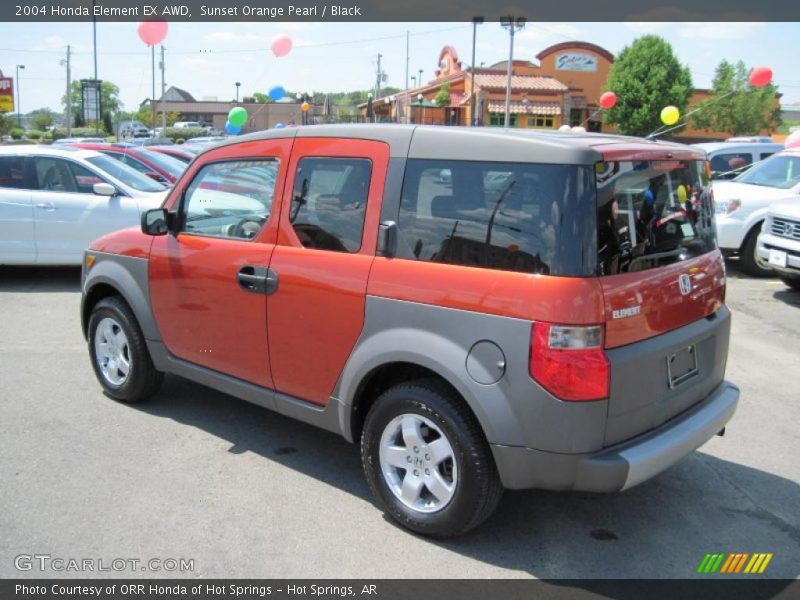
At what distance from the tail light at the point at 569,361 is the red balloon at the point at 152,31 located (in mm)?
12105

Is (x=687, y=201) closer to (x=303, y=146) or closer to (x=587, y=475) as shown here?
(x=587, y=475)

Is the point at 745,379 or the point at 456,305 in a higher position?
the point at 456,305

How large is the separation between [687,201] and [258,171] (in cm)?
237

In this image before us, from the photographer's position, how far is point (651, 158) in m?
3.30

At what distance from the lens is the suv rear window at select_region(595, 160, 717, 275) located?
3.02 meters

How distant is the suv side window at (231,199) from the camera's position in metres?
4.09

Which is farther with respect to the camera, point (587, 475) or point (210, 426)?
point (210, 426)

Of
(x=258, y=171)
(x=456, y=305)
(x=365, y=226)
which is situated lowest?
(x=456, y=305)

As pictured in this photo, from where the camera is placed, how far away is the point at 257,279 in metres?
3.96

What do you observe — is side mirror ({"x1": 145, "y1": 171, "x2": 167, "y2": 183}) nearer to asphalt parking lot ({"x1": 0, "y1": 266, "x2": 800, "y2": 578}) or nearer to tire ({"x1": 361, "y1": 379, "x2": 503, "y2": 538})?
asphalt parking lot ({"x1": 0, "y1": 266, "x2": 800, "y2": 578})

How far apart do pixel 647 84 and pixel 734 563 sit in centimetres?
4713

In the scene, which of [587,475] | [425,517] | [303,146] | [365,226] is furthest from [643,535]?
[303,146]

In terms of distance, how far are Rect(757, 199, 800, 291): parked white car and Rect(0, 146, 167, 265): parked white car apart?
25.5 feet

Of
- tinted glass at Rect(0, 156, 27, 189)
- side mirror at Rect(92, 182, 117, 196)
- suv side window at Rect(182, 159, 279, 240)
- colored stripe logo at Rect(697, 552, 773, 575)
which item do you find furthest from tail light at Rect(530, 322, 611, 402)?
tinted glass at Rect(0, 156, 27, 189)
